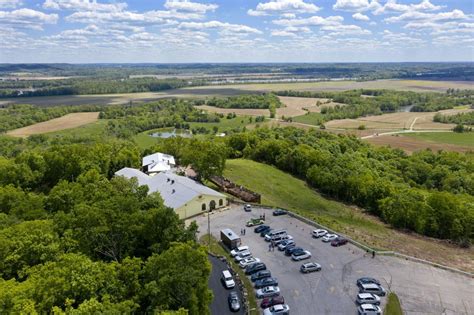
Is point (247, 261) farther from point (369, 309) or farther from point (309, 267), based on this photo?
point (369, 309)

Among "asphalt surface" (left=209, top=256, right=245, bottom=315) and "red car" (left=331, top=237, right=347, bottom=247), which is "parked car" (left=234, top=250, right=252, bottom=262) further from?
"red car" (left=331, top=237, right=347, bottom=247)

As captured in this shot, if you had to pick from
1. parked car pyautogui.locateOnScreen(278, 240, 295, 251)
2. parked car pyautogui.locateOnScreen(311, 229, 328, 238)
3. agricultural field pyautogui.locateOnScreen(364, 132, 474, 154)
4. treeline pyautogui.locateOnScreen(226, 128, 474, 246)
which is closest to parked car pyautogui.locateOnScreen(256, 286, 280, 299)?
parked car pyautogui.locateOnScreen(278, 240, 295, 251)

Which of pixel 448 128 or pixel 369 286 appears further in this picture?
pixel 448 128

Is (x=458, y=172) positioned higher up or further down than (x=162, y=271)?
further down

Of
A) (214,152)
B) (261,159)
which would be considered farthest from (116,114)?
(214,152)

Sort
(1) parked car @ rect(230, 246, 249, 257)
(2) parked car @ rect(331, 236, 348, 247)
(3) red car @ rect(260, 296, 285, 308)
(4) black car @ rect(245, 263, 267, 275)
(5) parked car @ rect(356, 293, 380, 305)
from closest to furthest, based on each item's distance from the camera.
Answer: (3) red car @ rect(260, 296, 285, 308)
(5) parked car @ rect(356, 293, 380, 305)
(4) black car @ rect(245, 263, 267, 275)
(1) parked car @ rect(230, 246, 249, 257)
(2) parked car @ rect(331, 236, 348, 247)

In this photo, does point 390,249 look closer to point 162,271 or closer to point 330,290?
point 330,290

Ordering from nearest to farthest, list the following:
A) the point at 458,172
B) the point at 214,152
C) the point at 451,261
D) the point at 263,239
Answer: the point at 451,261
the point at 263,239
the point at 214,152
the point at 458,172
